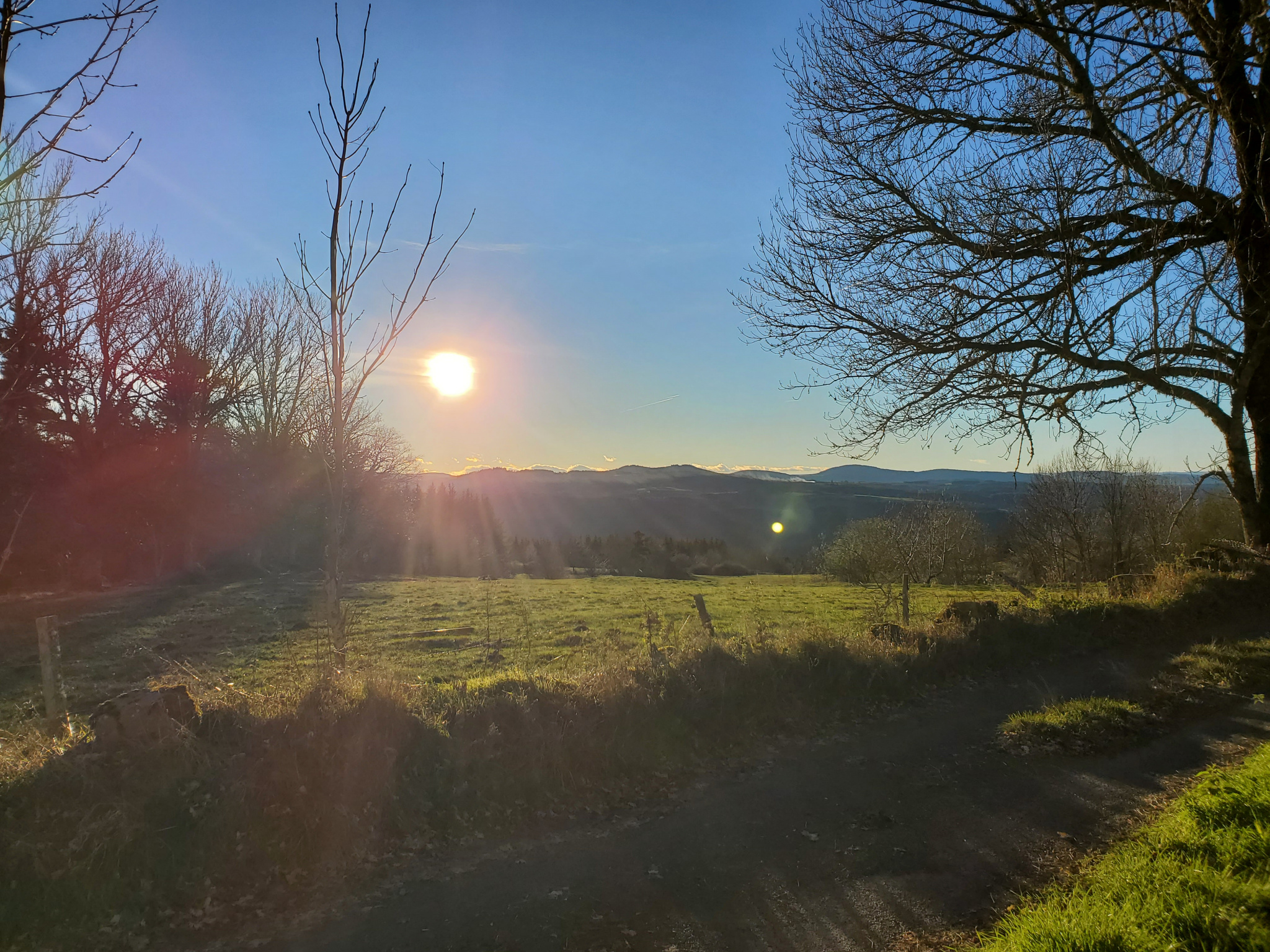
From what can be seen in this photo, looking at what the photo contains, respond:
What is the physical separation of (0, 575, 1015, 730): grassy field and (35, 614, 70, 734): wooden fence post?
832 millimetres

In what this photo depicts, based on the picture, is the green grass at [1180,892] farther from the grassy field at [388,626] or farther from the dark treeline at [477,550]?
the dark treeline at [477,550]

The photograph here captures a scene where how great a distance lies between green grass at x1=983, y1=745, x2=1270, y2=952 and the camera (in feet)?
9.86

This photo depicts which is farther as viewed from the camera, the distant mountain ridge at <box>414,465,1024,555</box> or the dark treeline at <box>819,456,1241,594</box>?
the distant mountain ridge at <box>414,465,1024,555</box>

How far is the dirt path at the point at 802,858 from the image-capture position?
440cm

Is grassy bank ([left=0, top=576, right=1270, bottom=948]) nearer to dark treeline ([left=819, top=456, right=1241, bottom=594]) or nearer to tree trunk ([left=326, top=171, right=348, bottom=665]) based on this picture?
tree trunk ([left=326, top=171, right=348, bottom=665])

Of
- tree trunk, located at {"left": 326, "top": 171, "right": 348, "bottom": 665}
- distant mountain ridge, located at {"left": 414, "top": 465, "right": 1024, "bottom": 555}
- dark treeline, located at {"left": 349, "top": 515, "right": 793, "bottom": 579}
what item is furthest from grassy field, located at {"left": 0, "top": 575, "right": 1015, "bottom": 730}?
distant mountain ridge, located at {"left": 414, "top": 465, "right": 1024, "bottom": 555}

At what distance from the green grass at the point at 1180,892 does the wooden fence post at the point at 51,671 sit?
8037 millimetres

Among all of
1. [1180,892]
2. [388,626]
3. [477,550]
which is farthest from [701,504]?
[1180,892]

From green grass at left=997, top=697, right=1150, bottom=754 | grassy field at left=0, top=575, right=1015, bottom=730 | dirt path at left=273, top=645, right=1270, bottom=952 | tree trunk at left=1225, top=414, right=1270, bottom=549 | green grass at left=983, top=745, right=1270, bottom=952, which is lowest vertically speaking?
grassy field at left=0, top=575, right=1015, bottom=730

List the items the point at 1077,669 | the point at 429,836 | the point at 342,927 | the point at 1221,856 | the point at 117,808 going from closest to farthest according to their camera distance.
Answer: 1. the point at 1221,856
2. the point at 342,927
3. the point at 117,808
4. the point at 429,836
5. the point at 1077,669

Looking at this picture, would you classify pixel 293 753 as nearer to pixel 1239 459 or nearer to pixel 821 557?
pixel 1239 459

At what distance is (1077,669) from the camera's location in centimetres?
1052

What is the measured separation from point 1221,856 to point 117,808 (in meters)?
6.98

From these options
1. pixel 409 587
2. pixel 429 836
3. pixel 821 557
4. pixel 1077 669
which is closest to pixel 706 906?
pixel 429 836
